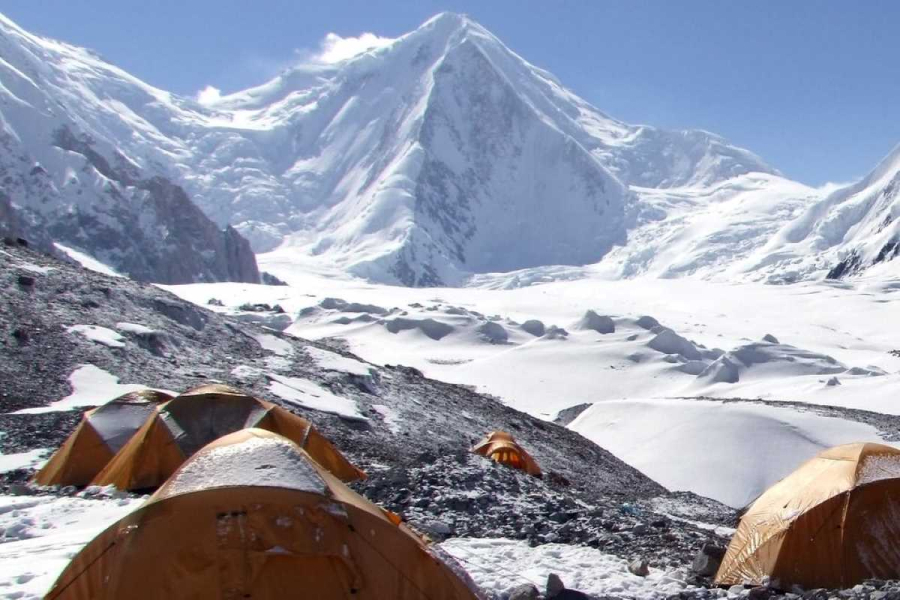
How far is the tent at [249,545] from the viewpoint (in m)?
7.81

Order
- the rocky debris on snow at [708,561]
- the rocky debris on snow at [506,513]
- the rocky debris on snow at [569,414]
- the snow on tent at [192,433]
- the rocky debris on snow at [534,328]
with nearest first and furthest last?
the rocky debris on snow at [708,561] → the rocky debris on snow at [506,513] → the snow on tent at [192,433] → the rocky debris on snow at [569,414] → the rocky debris on snow at [534,328]

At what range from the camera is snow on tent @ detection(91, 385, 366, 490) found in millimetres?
15539

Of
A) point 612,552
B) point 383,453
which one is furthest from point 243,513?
point 383,453

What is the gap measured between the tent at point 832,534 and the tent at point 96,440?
10.2m

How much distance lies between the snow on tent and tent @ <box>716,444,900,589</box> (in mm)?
8122

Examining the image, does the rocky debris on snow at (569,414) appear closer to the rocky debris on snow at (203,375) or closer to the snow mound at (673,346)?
the rocky debris on snow at (203,375)

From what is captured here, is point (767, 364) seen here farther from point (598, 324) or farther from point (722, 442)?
point (722, 442)

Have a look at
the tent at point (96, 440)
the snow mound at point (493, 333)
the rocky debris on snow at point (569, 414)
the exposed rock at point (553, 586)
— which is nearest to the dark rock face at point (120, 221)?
the snow mound at point (493, 333)

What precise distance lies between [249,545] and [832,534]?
6.83 metres

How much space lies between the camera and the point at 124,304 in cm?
2933

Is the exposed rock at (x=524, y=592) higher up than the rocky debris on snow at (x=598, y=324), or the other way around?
the rocky debris on snow at (x=598, y=324)

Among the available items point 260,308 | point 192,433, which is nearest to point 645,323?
point 260,308

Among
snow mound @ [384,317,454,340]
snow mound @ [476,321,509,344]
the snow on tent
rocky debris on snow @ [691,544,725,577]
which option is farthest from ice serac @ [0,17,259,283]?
rocky debris on snow @ [691,544,725,577]

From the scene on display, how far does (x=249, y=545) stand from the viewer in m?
7.88
